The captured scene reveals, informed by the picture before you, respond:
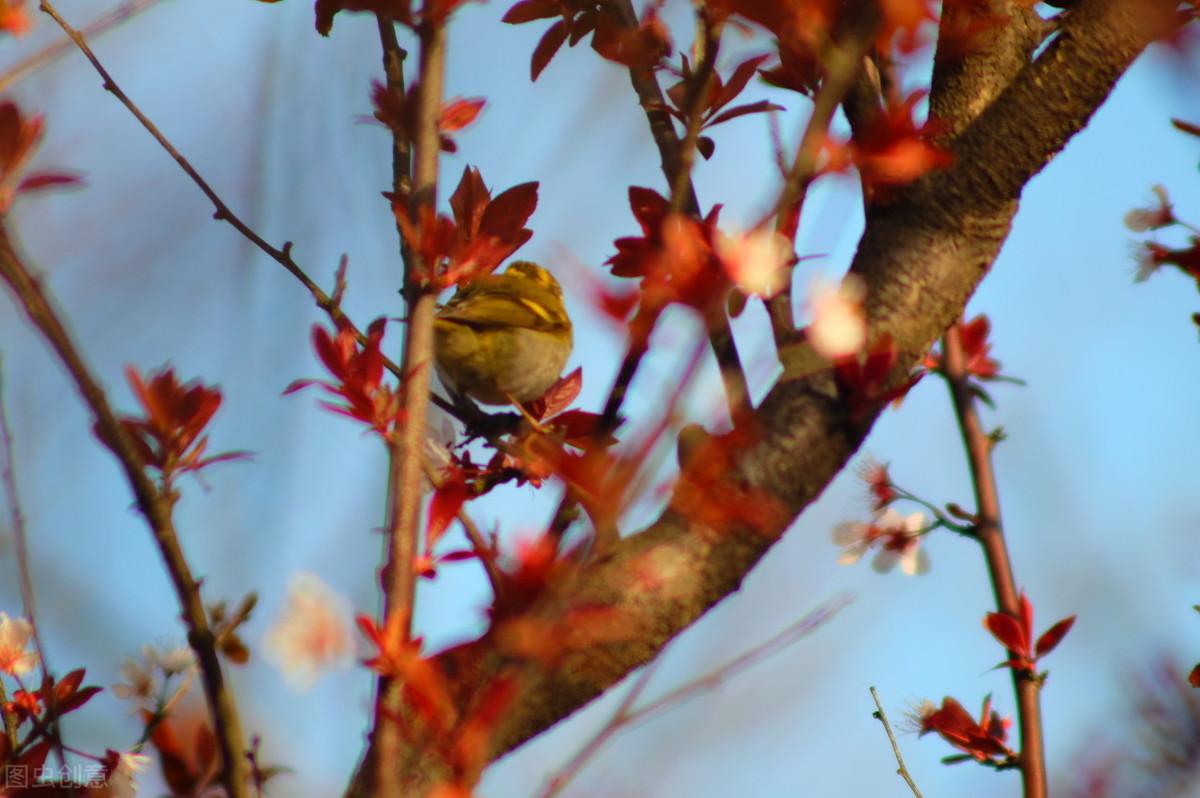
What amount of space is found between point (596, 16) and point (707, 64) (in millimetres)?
687

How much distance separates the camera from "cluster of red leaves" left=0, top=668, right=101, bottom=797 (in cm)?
117

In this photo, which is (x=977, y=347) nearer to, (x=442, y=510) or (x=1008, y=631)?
(x=1008, y=631)

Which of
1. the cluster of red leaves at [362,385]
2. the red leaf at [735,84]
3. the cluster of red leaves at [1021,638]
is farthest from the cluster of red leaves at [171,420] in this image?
the cluster of red leaves at [1021,638]

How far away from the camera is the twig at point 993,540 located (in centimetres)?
191

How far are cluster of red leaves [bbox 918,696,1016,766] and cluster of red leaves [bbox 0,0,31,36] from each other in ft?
5.94

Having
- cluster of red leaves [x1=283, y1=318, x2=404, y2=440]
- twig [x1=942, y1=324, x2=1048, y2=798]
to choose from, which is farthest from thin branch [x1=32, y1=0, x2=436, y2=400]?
twig [x1=942, y1=324, x2=1048, y2=798]

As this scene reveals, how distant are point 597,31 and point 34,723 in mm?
1152

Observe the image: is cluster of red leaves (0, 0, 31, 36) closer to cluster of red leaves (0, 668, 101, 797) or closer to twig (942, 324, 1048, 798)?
cluster of red leaves (0, 668, 101, 797)

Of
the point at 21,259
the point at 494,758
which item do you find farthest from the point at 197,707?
the point at 21,259

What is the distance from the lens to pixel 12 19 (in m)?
1.22

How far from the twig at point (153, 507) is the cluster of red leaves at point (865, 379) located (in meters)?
0.67

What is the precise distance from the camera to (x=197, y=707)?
78.5 inches

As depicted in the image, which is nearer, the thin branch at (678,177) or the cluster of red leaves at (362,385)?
the thin branch at (678,177)

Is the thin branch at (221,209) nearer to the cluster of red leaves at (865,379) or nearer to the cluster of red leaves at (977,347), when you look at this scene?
the cluster of red leaves at (865,379)
